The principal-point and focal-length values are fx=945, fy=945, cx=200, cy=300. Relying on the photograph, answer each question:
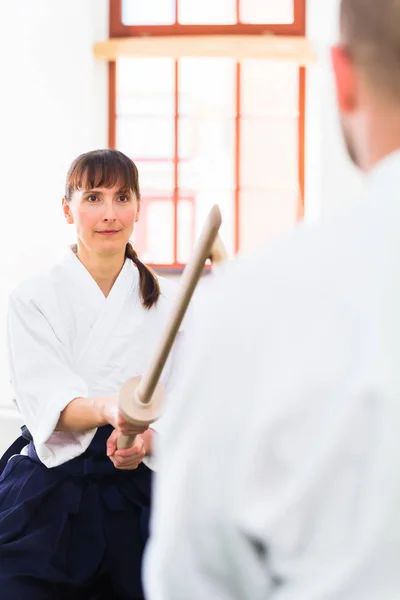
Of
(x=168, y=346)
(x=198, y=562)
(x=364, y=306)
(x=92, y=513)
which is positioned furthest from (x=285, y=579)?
(x=92, y=513)

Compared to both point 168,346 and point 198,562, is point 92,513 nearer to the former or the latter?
point 168,346

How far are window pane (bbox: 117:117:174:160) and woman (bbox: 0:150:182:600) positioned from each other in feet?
4.91

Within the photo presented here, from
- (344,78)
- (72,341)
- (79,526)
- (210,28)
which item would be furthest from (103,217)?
(210,28)

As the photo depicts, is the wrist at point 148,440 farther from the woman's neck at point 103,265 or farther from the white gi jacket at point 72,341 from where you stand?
the woman's neck at point 103,265

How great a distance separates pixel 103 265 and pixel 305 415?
3.99 feet

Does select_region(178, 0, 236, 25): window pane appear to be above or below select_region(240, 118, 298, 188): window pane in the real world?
above

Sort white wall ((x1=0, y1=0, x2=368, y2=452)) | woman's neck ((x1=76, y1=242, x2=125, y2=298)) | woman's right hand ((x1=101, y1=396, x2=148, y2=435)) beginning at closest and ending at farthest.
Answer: woman's right hand ((x1=101, y1=396, x2=148, y2=435)) < woman's neck ((x1=76, y1=242, x2=125, y2=298)) < white wall ((x1=0, y1=0, x2=368, y2=452))

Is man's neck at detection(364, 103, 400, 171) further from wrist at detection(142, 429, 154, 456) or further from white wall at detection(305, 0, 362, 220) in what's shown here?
white wall at detection(305, 0, 362, 220)

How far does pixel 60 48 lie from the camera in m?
2.98

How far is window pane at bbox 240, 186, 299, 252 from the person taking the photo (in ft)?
10.4

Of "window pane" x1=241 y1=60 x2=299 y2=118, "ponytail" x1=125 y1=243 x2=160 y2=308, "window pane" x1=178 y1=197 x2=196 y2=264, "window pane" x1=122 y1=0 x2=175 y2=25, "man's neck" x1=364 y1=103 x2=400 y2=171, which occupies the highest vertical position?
"window pane" x1=122 y1=0 x2=175 y2=25

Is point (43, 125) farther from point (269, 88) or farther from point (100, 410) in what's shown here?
point (100, 410)

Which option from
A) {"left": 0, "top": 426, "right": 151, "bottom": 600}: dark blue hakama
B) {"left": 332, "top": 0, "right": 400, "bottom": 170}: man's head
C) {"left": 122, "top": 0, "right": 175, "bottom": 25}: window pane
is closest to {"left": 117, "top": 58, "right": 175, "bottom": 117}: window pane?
{"left": 122, "top": 0, "right": 175, "bottom": 25}: window pane

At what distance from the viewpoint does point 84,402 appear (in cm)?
Answer: 156
